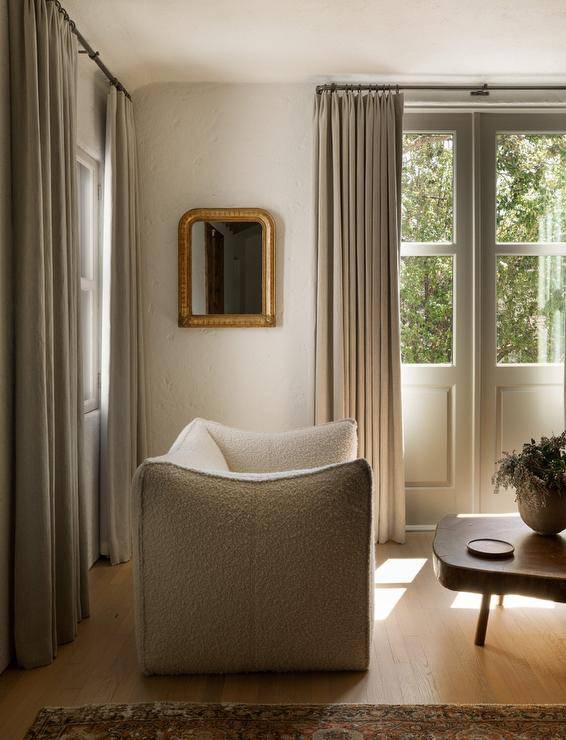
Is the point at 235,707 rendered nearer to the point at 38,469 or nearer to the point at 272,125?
the point at 38,469

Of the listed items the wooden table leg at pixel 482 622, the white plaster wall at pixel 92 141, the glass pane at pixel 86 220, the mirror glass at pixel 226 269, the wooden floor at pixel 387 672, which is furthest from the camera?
the mirror glass at pixel 226 269

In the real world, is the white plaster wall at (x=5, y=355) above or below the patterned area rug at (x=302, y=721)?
above

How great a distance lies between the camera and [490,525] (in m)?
2.74

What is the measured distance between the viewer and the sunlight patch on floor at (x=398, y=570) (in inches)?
125

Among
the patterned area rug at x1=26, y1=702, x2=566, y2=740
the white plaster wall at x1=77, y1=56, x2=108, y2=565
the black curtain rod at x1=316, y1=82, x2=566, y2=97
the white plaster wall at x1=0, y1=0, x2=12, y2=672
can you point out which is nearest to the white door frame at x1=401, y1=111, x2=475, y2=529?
the black curtain rod at x1=316, y1=82, x2=566, y2=97

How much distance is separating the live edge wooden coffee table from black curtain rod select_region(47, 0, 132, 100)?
2.52 m

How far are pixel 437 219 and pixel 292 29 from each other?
1350 millimetres

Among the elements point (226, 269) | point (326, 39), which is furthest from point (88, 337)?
point (326, 39)

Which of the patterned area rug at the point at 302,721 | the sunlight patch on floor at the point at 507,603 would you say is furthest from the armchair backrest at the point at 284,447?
the patterned area rug at the point at 302,721

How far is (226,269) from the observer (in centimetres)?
381

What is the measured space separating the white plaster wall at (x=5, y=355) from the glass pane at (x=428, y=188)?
2.31 m

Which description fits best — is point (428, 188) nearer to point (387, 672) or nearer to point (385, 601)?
point (385, 601)

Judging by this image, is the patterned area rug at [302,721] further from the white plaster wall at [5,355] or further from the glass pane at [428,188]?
the glass pane at [428,188]

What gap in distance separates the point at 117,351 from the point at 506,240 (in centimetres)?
231
